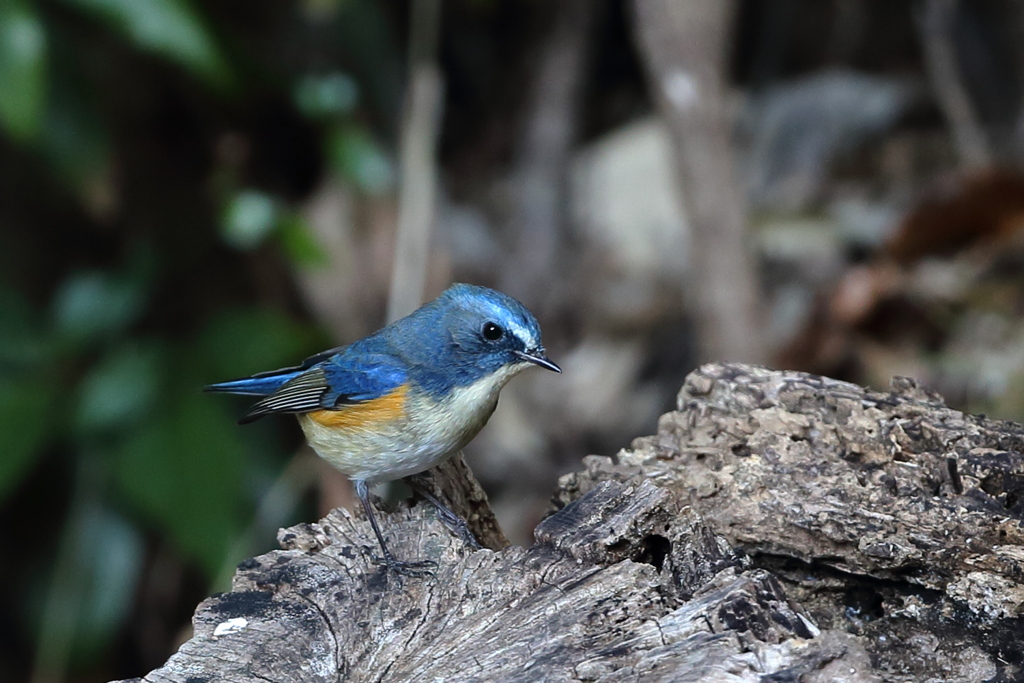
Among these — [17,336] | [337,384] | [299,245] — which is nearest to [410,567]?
[337,384]

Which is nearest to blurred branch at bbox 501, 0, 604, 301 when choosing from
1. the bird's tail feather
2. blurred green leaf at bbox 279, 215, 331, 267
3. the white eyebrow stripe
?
blurred green leaf at bbox 279, 215, 331, 267

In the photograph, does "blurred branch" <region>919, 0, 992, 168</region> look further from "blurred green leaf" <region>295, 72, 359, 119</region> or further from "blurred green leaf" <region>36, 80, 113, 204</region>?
"blurred green leaf" <region>36, 80, 113, 204</region>

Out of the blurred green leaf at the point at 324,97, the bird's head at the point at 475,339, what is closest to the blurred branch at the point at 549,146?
the blurred green leaf at the point at 324,97

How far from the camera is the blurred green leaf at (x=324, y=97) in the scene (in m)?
6.13

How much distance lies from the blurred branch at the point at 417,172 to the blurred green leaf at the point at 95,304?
4.51 ft

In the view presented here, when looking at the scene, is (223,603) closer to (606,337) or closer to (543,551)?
(543,551)

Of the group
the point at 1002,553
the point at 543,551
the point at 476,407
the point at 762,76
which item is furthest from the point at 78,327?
the point at 762,76

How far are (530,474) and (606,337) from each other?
113cm

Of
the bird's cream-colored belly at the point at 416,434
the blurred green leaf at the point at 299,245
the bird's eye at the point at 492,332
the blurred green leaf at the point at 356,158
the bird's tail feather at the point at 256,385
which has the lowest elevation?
the bird's cream-colored belly at the point at 416,434

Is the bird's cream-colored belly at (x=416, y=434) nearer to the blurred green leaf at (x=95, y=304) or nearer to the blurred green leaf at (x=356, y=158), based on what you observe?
the blurred green leaf at (x=95, y=304)

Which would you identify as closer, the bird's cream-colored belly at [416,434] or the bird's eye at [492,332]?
the bird's cream-colored belly at [416,434]

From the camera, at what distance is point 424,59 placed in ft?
21.1

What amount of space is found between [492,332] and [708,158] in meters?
2.42

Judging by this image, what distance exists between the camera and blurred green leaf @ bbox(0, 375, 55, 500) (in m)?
5.31
